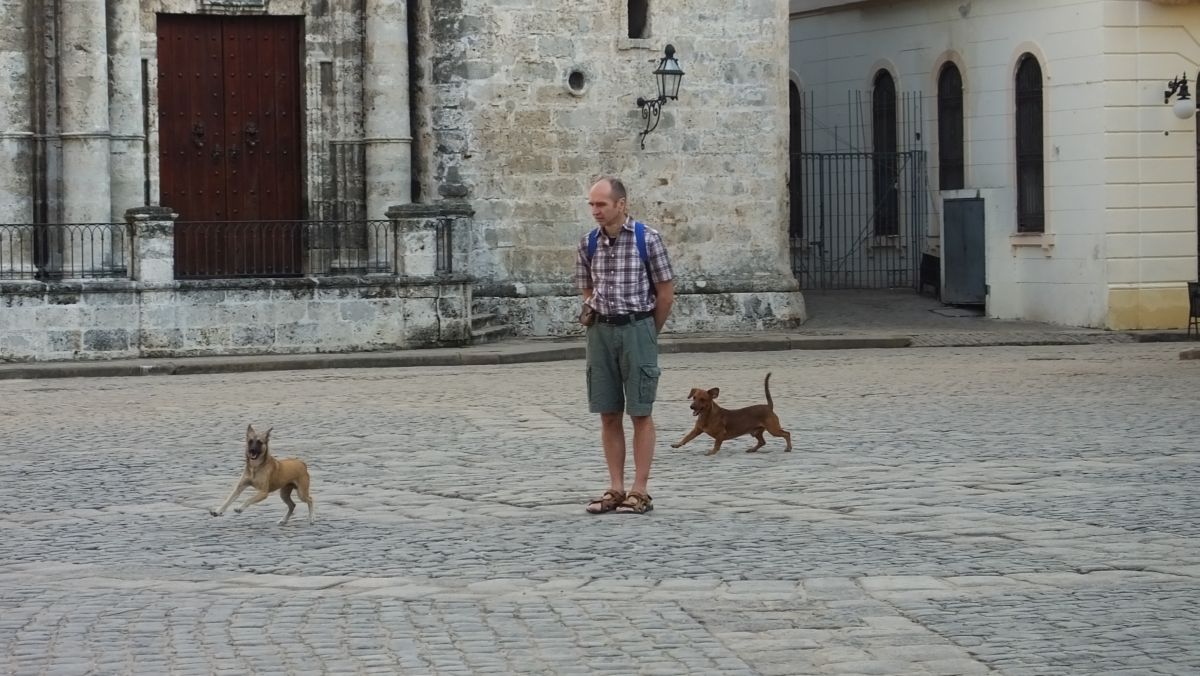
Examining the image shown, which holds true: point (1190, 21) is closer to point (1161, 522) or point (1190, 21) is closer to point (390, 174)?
point (390, 174)

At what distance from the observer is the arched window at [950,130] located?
29.5 metres

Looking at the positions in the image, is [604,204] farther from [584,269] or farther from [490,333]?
[490,333]

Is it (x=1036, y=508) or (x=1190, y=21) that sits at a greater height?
(x=1190, y=21)

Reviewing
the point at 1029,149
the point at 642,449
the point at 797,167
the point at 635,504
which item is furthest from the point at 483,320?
the point at 635,504

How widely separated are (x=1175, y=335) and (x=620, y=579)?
1809 cm

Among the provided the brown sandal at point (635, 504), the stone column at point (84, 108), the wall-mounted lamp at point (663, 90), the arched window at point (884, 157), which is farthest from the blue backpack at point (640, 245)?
the arched window at point (884, 157)

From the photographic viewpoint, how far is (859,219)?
3203cm

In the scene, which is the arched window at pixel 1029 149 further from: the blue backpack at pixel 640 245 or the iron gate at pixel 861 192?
the blue backpack at pixel 640 245

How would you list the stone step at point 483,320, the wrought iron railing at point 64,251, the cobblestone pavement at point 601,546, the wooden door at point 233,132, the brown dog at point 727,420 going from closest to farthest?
the cobblestone pavement at point 601,546 → the brown dog at point 727,420 → the wrought iron railing at point 64,251 → the stone step at point 483,320 → the wooden door at point 233,132

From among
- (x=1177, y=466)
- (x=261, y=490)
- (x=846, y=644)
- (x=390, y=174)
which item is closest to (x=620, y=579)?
(x=846, y=644)

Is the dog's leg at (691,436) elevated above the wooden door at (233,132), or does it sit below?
below

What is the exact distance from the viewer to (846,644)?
23.4 ft

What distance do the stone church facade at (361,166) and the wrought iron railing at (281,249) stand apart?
0.03 m

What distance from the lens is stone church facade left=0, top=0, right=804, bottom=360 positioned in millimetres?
23031
